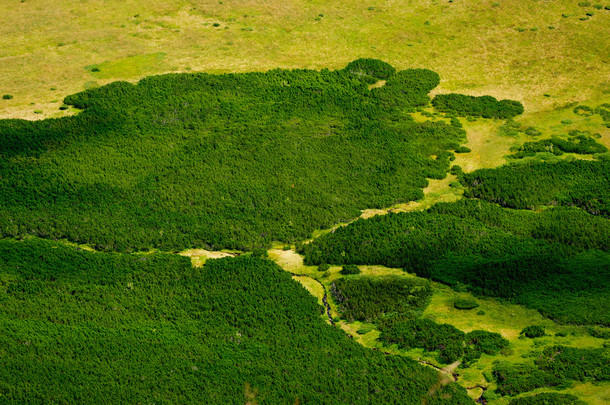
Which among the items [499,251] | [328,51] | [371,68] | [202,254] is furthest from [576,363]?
[328,51]

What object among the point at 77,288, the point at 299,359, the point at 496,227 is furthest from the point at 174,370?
the point at 496,227

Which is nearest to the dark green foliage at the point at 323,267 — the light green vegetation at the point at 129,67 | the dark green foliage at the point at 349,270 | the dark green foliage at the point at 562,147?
the dark green foliage at the point at 349,270

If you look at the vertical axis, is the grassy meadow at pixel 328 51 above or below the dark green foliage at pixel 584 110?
above

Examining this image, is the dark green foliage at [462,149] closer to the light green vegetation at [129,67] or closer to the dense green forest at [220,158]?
the dense green forest at [220,158]

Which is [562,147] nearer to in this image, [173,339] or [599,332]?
[599,332]

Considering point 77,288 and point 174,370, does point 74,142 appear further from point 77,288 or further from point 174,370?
point 174,370

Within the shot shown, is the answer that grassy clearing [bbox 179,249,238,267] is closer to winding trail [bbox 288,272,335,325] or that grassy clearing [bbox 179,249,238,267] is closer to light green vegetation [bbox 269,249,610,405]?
light green vegetation [bbox 269,249,610,405]

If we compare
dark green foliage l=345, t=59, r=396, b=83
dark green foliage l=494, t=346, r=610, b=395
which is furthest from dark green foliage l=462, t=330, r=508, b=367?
dark green foliage l=345, t=59, r=396, b=83
